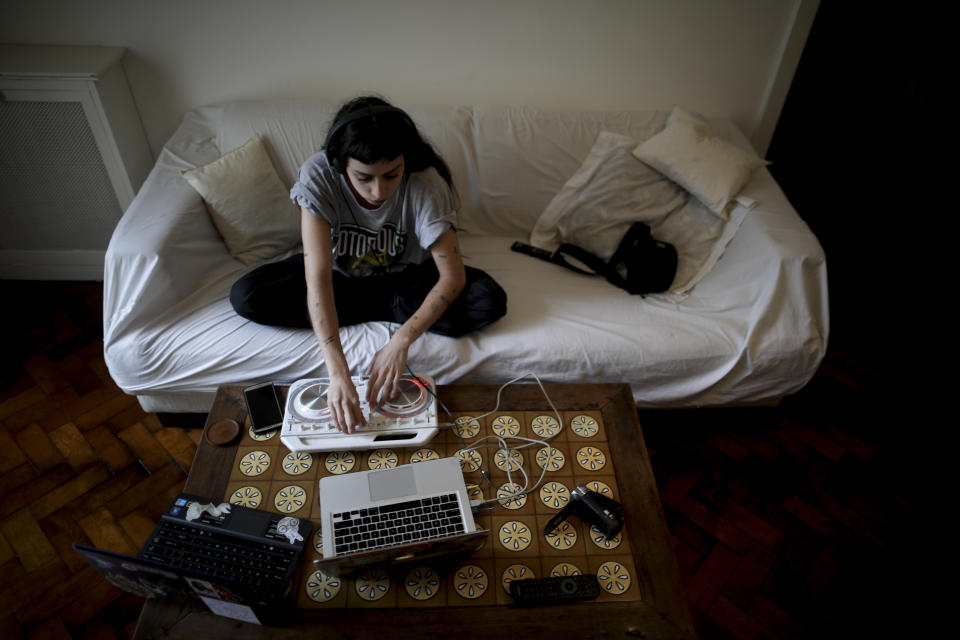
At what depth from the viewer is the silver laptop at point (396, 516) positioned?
83 cm

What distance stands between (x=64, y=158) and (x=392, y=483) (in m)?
1.62

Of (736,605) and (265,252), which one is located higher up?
(265,252)

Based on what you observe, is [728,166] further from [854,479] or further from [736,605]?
[736,605]

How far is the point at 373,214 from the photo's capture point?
128 cm

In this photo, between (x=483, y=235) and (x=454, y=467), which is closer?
(x=454, y=467)

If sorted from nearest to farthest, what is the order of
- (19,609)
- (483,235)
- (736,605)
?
1. (19,609)
2. (736,605)
3. (483,235)

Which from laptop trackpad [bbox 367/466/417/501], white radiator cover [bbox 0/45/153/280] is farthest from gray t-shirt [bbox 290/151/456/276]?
white radiator cover [bbox 0/45/153/280]

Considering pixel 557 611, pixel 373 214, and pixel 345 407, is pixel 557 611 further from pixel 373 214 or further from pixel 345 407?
pixel 373 214

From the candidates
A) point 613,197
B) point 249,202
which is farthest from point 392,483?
point 613,197

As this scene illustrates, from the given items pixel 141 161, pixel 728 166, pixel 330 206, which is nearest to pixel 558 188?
pixel 728 166

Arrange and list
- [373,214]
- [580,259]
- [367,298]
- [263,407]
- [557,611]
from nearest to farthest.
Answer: [557,611] → [263,407] → [373,214] → [367,298] → [580,259]

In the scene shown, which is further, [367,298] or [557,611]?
[367,298]

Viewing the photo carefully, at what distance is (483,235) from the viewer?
1.82 meters

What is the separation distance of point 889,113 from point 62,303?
2.85 m
